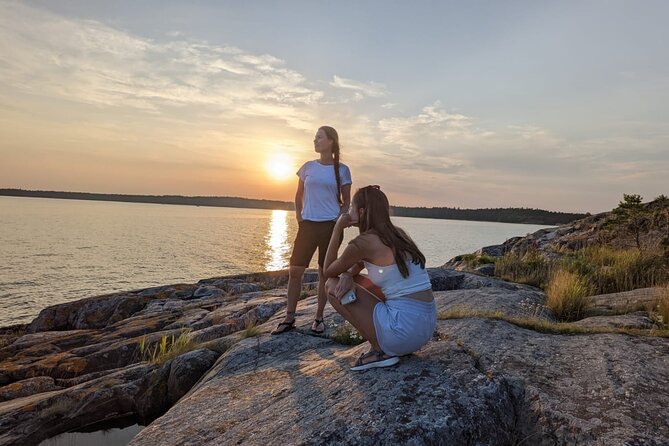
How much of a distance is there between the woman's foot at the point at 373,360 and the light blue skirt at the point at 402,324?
6cm

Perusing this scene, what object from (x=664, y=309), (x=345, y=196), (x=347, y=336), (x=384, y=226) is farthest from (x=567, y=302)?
(x=384, y=226)

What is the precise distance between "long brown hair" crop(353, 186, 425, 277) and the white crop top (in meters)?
0.06

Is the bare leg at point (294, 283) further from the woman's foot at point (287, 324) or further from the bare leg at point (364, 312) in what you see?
the bare leg at point (364, 312)

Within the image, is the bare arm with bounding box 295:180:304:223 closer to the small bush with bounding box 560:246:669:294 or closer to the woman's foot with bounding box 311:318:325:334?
the woman's foot with bounding box 311:318:325:334

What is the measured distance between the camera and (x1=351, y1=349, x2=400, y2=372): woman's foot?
423 cm

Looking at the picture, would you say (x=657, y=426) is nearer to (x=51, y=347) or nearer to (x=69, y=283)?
(x=51, y=347)

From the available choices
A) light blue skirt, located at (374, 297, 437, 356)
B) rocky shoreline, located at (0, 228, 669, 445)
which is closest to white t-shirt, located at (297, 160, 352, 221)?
rocky shoreline, located at (0, 228, 669, 445)

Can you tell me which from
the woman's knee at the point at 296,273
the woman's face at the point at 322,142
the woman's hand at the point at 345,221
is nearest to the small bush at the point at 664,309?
the woman's hand at the point at 345,221

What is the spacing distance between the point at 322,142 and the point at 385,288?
2662mm

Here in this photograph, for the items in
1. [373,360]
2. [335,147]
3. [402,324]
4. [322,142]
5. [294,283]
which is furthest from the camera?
[294,283]

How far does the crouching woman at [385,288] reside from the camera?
421cm

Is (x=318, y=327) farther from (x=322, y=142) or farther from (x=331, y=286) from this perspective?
(x=322, y=142)

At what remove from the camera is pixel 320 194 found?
6.29m

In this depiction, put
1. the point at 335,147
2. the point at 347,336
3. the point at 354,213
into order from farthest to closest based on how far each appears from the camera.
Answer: the point at 335,147 < the point at 347,336 < the point at 354,213
